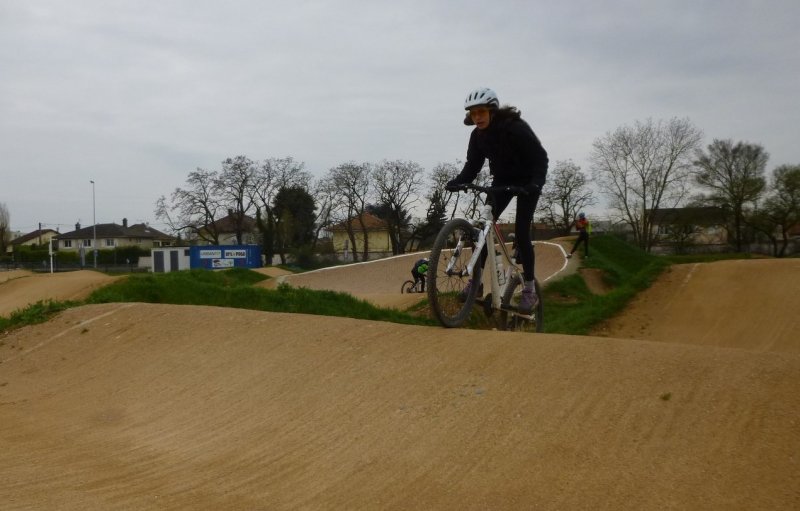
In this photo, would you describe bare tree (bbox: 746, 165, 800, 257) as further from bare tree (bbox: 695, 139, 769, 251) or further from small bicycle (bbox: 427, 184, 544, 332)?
small bicycle (bbox: 427, 184, 544, 332)

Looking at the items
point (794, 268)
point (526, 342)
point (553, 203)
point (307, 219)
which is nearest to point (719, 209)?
point (553, 203)

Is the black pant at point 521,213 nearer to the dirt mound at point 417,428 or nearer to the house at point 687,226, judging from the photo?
the dirt mound at point 417,428

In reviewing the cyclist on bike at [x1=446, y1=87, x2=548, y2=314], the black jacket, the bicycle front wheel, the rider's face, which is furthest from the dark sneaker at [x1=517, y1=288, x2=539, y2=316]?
the rider's face

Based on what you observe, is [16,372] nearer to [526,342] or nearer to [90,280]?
[526,342]

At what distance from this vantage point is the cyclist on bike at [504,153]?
5.54 m

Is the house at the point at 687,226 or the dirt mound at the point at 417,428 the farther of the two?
the house at the point at 687,226

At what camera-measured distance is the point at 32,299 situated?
16.9m

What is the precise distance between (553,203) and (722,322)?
4902cm

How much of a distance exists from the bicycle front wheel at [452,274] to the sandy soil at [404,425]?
0.28 m

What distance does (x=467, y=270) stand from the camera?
5410mm

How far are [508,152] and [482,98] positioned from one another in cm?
56

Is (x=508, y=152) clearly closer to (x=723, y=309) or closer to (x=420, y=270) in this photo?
(x=723, y=309)

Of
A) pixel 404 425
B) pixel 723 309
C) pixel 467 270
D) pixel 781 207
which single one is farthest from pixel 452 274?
pixel 781 207

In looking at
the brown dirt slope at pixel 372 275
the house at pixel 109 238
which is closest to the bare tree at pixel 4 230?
the house at pixel 109 238
